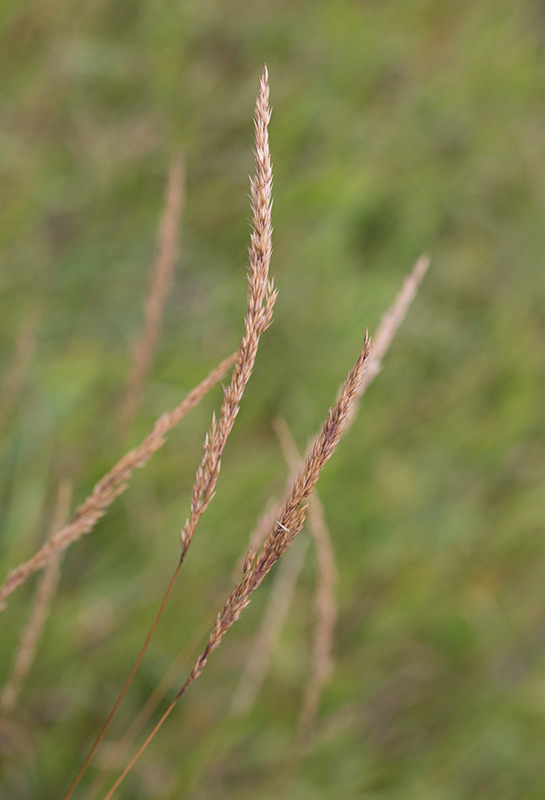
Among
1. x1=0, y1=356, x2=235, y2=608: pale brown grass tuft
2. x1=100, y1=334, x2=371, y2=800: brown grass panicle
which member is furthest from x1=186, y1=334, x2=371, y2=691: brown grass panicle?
x1=0, y1=356, x2=235, y2=608: pale brown grass tuft

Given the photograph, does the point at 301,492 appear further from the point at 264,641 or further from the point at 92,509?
the point at 264,641

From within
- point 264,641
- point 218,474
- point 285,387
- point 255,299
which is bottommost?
point 285,387

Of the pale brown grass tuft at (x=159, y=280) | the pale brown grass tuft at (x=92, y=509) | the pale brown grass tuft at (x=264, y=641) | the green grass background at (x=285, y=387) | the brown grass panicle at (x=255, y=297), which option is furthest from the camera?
the green grass background at (x=285, y=387)

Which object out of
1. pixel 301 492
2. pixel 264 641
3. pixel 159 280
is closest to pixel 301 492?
pixel 301 492

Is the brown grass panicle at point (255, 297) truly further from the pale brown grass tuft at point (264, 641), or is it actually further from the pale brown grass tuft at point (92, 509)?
the pale brown grass tuft at point (264, 641)

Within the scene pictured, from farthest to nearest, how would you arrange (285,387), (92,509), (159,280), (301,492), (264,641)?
1. (285,387)
2. (264,641)
3. (159,280)
4. (92,509)
5. (301,492)

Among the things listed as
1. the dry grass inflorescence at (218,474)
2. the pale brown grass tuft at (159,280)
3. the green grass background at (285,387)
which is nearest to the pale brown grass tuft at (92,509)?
the dry grass inflorescence at (218,474)

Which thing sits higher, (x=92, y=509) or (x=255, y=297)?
(x=255, y=297)

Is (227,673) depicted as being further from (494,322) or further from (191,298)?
(494,322)

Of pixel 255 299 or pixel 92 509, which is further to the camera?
pixel 92 509

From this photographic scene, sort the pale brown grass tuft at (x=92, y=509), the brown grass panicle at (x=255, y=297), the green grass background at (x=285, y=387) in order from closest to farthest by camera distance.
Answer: the brown grass panicle at (x=255, y=297), the pale brown grass tuft at (x=92, y=509), the green grass background at (x=285, y=387)
